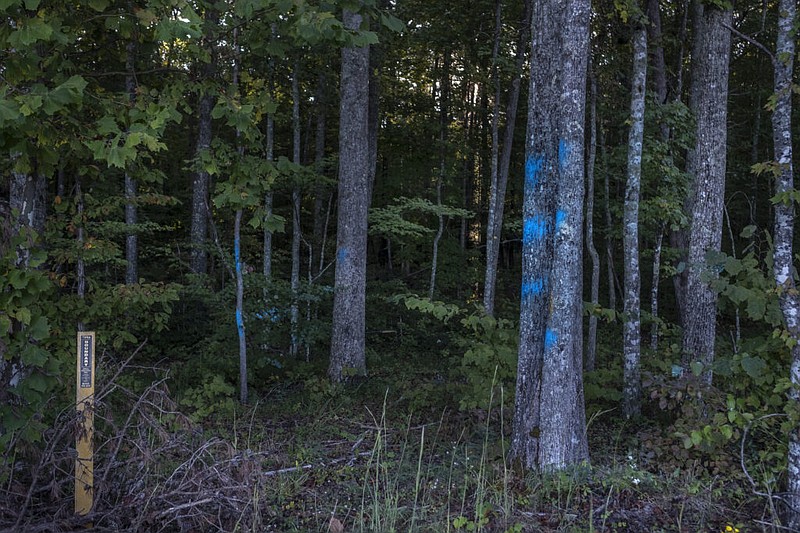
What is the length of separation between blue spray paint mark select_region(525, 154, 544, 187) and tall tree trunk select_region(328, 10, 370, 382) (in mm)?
4437

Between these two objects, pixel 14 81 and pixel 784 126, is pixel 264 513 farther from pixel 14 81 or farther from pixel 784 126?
pixel 784 126

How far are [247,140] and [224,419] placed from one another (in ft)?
13.4

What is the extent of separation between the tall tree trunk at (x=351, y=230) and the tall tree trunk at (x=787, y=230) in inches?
235

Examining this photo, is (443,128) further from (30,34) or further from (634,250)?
(30,34)

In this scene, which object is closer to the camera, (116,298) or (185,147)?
(116,298)

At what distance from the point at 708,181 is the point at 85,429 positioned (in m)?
6.97

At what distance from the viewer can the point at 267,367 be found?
10164 mm

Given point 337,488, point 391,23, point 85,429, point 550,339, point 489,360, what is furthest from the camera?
point 489,360

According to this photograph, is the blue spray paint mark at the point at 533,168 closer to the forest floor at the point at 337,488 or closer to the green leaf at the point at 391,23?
the green leaf at the point at 391,23

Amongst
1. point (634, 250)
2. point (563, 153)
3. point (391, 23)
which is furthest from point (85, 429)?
point (634, 250)

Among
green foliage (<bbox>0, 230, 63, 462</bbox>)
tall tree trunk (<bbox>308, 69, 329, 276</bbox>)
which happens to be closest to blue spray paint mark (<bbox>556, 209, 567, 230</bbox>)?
green foliage (<bbox>0, 230, 63, 462</bbox>)

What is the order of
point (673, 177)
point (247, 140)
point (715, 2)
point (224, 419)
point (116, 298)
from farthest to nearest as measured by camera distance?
1. point (673, 177)
2. point (224, 419)
3. point (715, 2)
4. point (116, 298)
5. point (247, 140)

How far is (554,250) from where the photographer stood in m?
5.23

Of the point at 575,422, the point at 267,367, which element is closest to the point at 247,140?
the point at 575,422
